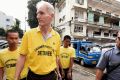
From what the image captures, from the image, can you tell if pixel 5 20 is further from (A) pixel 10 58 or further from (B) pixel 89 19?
(A) pixel 10 58

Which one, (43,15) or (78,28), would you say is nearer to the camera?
(43,15)

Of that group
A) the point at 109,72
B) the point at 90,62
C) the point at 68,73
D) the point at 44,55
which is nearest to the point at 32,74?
the point at 44,55

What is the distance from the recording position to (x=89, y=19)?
41500 mm

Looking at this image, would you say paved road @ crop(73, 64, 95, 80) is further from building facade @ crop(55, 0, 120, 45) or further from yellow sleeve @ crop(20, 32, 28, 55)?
building facade @ crop(55, 0, 120, 45)

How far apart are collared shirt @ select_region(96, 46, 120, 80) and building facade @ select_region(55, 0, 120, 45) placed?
34.8 meters

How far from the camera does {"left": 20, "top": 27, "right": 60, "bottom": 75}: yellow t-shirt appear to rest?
291cm

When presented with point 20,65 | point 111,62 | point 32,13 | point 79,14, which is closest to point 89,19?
point 79,14

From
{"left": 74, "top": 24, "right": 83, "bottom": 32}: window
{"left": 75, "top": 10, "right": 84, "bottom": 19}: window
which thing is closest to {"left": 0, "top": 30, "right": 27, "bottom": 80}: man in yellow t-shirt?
{"left": 74, "top": 24, "right": 83, "bottom": 32}: window

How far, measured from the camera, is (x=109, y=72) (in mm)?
3537

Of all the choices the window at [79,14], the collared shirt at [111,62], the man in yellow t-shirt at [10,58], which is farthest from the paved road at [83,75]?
the window at [79,14]

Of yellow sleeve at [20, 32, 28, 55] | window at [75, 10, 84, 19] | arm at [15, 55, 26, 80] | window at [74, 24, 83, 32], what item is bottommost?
arm at [15, 55, 26, 80]

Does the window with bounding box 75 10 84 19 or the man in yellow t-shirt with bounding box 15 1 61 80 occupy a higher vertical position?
the window with bounding box 75 10 84 19

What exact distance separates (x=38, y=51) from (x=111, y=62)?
3.84ft

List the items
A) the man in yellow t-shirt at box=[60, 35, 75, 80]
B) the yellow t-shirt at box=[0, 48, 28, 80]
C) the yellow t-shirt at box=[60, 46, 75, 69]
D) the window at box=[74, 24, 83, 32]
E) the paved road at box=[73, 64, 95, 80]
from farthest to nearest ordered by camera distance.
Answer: the window at box=[74, 24, 83, 32], the paved road at box=[73, 64, 95, 80], the yellow t-shirt at box=[60, 46, 75, 69], the man in yellow t-shirt at box=[60, 35, 75, 80], the yellow t-shirt at box=[0, 48, 28, 80]
